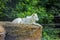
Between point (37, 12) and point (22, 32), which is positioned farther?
point (37, 12)

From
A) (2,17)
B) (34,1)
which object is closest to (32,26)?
(2,17)

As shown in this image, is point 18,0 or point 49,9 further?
point 49,9

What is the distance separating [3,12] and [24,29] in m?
2.18

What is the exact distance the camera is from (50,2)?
8.83 m

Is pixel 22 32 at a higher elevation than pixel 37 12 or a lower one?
higher

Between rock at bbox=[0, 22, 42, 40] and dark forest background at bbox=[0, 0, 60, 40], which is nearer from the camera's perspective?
rock at bbox=[0, 22, 42, 40]

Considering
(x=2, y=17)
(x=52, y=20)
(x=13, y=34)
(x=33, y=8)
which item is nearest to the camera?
(x=13, y=34)

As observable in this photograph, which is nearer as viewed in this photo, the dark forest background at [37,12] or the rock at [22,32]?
the rock at [22,32]

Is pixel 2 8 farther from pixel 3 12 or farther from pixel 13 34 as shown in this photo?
pixel 13 34

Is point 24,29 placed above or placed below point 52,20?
above

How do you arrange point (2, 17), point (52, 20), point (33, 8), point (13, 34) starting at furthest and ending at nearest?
point (52, 20) → point (33, 8) → point (2, 17) → point (13, 34)

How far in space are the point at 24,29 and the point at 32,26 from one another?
0.61 ft

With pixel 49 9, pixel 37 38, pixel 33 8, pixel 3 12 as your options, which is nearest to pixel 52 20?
pixel 49 9

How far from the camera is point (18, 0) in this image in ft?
24.3
